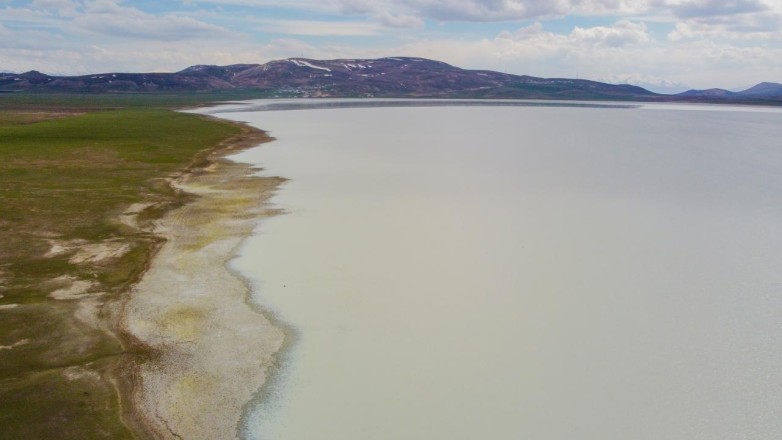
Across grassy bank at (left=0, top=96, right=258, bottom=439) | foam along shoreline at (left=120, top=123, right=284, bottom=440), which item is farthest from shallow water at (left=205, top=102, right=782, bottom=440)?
grassy bank at (left=0, top=96, right=258, bottom=439)

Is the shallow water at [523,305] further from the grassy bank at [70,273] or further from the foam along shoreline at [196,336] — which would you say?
the grassy bank at [70,273]

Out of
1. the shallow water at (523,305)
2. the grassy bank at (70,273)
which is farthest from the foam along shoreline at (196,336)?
the shallow water at (523,305)

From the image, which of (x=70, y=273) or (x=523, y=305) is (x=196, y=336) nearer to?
(x=70, y=273)

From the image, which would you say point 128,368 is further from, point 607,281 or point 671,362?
point 607,281

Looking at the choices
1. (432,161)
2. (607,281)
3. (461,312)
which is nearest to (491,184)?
(432,161)

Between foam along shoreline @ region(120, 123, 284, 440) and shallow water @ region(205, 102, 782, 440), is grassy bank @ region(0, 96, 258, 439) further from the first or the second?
shallow water @ region(205, 102, 782, 440)
